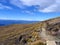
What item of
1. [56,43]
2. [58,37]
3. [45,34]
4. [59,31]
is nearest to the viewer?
[56,43]

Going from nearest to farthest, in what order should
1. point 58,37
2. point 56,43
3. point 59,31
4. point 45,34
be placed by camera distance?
point 56,43 < point 58,37 < point 59,31 < point 45,34

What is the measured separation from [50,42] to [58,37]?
2.81 meters

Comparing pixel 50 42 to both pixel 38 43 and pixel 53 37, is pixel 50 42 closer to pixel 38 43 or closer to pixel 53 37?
pixel 38 43

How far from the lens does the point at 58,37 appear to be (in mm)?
21797

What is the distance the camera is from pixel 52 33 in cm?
2436

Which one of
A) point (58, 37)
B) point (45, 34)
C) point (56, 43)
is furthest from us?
point (45, 34)

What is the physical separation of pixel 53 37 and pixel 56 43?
3.34 m

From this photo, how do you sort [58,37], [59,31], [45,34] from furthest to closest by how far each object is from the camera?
[45,34] → [59,31] → [58,37]

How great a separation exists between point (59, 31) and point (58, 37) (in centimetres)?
209

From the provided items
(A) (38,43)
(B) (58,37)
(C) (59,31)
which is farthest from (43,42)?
(C) (59,31)

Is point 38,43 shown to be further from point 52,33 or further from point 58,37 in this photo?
point 52,33

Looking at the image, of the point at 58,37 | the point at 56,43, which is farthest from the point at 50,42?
the point at 58,37

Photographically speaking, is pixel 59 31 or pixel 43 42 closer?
pixel 43 42

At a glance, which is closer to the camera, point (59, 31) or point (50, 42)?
point (50, 42)
